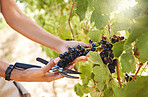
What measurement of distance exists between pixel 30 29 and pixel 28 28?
0.02 meters

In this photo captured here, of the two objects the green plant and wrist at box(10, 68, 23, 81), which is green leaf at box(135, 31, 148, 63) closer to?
the green plant

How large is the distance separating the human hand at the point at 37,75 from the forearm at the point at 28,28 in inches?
7.0

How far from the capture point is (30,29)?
3.49ft

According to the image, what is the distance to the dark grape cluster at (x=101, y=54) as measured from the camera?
0.73 meters

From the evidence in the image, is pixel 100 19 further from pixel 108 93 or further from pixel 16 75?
pixel 16 75

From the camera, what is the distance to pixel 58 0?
3.85ft

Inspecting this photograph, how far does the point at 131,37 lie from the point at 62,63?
397 mm

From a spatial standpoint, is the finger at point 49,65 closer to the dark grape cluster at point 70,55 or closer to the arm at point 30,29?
the dark grape cluster at point 70,55

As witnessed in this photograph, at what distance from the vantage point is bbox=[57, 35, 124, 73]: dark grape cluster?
0.73 m

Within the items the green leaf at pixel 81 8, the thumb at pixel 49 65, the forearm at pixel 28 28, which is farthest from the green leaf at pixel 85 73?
the green leaf at pixel 81 8

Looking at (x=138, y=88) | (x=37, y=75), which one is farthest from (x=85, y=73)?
(x=138, y=88)

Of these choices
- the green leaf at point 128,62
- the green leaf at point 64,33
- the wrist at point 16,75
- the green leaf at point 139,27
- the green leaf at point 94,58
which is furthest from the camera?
the green leaf at point 64,33

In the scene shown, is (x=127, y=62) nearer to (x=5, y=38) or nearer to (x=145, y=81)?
(x=145, y=81)

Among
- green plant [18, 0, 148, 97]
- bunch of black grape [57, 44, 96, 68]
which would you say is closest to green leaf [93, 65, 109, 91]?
green plant [18, 0, 148, 97]
